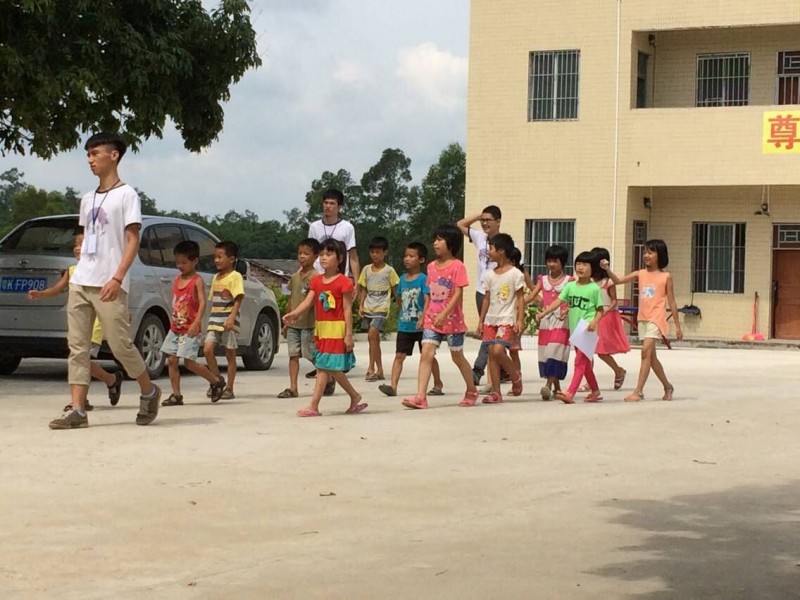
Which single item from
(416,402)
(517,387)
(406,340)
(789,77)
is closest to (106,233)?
(416,402)

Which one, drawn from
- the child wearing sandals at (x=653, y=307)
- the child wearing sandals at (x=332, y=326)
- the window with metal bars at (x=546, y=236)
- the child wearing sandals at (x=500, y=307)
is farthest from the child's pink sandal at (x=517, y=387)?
the window with metal bars at (x=546, y=236)

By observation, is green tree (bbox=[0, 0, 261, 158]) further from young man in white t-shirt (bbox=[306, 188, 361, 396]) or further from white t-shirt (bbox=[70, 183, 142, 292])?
white t-shirt (bbox=[70, 183, 142, 292])

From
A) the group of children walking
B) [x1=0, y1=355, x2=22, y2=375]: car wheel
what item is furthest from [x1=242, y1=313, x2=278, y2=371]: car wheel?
the group of children walking

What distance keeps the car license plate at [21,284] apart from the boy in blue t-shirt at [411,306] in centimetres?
360

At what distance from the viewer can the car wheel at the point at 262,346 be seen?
1866cm

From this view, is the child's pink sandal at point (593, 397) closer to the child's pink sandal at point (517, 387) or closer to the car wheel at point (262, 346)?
the child's pink sandal at point (517, 387)

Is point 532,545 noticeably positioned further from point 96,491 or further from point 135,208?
point 135,208

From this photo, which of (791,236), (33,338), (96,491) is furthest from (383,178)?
(96,491)

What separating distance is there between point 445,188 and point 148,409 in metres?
76.3

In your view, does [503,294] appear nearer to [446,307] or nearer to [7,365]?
[446,307]

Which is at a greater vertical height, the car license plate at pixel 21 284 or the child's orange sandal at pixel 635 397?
the car license plate at pixel 21 284

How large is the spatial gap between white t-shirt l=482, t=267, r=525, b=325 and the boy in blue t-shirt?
80 cm

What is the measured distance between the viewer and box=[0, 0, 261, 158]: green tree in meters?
16.3

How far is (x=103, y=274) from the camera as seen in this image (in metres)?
11.4
